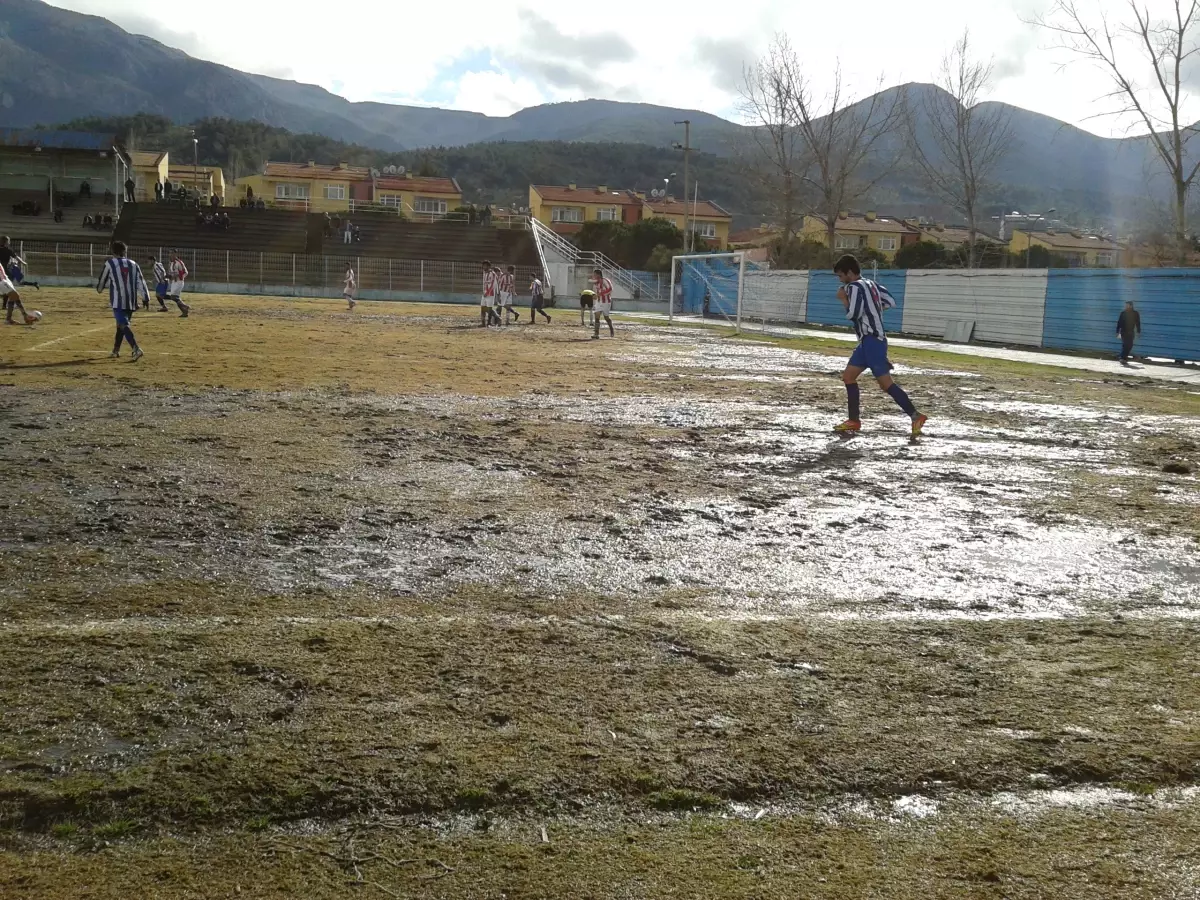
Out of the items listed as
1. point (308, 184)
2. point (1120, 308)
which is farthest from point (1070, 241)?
point (1120, 308)

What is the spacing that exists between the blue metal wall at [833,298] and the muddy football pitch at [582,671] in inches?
1200

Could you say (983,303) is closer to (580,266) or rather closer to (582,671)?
(580,266)

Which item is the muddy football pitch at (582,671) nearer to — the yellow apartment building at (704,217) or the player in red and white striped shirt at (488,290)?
the player in red and white striped shirt at (488,290)

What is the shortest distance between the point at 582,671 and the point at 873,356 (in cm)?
760

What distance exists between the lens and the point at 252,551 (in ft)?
16.6

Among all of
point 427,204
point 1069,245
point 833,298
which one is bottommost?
point 833,298

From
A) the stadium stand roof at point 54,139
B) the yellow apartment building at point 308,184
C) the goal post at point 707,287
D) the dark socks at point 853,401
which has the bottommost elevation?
the dark socks at point 853,401

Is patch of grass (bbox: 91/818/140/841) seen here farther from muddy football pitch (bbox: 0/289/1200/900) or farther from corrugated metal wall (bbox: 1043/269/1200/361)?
corrugated metal wall (bbox: 1043/269/1200/361)

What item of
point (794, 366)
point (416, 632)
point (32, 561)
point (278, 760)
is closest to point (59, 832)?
point (278, 760)

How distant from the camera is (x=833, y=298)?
41.6 m

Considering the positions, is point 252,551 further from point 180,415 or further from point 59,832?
point 180,415

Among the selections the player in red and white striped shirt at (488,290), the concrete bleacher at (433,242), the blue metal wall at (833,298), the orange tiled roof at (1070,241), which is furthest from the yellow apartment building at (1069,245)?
the player in red and white striped shirt at (488,290)

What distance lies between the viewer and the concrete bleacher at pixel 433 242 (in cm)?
5675

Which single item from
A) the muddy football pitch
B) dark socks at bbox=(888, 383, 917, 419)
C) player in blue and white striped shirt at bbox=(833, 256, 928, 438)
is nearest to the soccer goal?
player in blue and white striped shirt at bbox=(833, 256, 928, 438)
